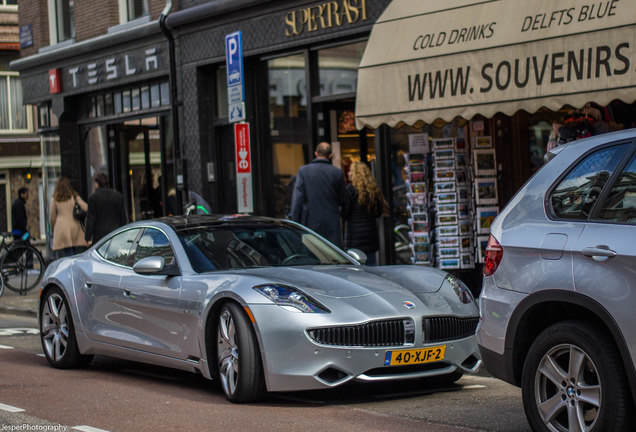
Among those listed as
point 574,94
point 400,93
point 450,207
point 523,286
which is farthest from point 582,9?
point 523,286

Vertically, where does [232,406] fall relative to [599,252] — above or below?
below

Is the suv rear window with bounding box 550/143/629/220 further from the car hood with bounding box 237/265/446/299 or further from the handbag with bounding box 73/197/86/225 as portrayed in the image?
the handbag with bounding box 73/197/86/225

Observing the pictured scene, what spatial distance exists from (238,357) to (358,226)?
5956 mm

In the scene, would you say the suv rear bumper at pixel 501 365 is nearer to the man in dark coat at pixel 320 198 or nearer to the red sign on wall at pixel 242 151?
the man in dark coat at pixel 320 198

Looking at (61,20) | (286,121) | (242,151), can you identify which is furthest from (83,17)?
(242,151)

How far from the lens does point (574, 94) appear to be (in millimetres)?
9820

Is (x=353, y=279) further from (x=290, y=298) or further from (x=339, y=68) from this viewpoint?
(x=339, y=68)

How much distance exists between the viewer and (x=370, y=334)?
22.7ft

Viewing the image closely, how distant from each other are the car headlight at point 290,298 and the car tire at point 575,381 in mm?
1906

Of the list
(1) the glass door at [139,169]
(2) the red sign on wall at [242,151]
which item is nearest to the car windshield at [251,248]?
(2) the red sign on wall at [242,151]

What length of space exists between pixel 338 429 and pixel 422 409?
858 mm

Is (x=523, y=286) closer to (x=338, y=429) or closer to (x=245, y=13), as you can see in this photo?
(x=338, y=429)

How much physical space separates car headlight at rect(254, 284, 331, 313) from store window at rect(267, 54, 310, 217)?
8.69 meters

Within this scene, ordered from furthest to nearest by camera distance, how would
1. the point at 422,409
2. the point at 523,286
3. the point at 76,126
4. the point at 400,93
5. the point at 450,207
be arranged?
1. the point at 76,126
2. the point at 450,207
3. the point at 400,93
4. the point at 422,409
5. the point at 523,286
